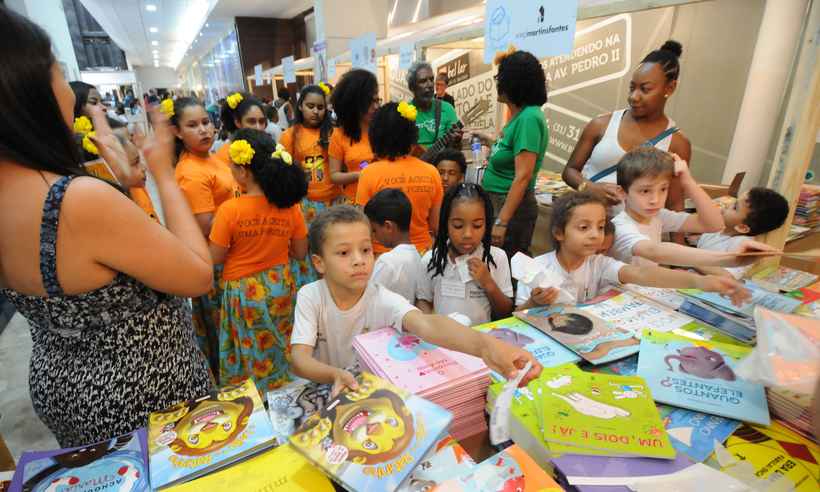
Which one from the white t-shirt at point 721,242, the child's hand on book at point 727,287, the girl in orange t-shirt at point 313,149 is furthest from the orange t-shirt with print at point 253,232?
the white t-shirt at point 721,242

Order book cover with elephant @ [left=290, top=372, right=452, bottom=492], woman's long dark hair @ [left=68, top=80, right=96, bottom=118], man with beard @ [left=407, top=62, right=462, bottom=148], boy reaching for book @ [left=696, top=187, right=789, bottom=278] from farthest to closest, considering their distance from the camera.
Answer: man with beard @ [left=407, top=62, right=462, bottom=148], woman's long dark hair @ [left=68, top=80, right=96, bottom=118], boy reaching for book @ [left=696, top=187, right=789, bottom=278], book cover with elephant @ [left=290, top=372, right=452, bottom=492]

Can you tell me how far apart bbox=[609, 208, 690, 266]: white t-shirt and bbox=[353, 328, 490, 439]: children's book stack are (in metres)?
1.15

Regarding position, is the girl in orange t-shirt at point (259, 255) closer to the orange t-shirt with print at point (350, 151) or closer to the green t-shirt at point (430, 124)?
the orange t-shirt with print at point (350, 151)

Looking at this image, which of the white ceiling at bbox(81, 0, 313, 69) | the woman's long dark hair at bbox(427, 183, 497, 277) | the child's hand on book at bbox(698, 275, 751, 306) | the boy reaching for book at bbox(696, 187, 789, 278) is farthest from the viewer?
the white ceiling at bbox(81, 0, 313, 69)

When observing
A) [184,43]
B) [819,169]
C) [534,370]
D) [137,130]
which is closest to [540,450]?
[534,370]

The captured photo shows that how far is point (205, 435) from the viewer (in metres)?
0.84

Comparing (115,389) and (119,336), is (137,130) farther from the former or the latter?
(115,389)

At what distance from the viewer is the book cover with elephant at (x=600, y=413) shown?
0.83 meters

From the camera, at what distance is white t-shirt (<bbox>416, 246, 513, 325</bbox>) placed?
179cm

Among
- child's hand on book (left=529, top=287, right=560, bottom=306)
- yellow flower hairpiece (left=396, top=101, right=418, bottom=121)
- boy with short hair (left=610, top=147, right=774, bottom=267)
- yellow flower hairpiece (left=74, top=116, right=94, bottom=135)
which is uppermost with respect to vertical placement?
yellow flower hairpiece (left=396, top=101, right=418, bottom=121)

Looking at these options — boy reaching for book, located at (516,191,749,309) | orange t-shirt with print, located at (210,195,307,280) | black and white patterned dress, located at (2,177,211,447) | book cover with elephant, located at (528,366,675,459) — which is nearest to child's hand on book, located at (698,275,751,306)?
boy reaching for book, located at (516,191,749,309)

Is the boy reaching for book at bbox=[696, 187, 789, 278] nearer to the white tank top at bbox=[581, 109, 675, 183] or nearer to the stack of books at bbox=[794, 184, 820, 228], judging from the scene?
the white tank top at bbox=[581, 109, 675, 183]

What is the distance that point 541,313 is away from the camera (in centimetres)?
145

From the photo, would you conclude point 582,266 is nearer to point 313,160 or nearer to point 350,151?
point 350,151
